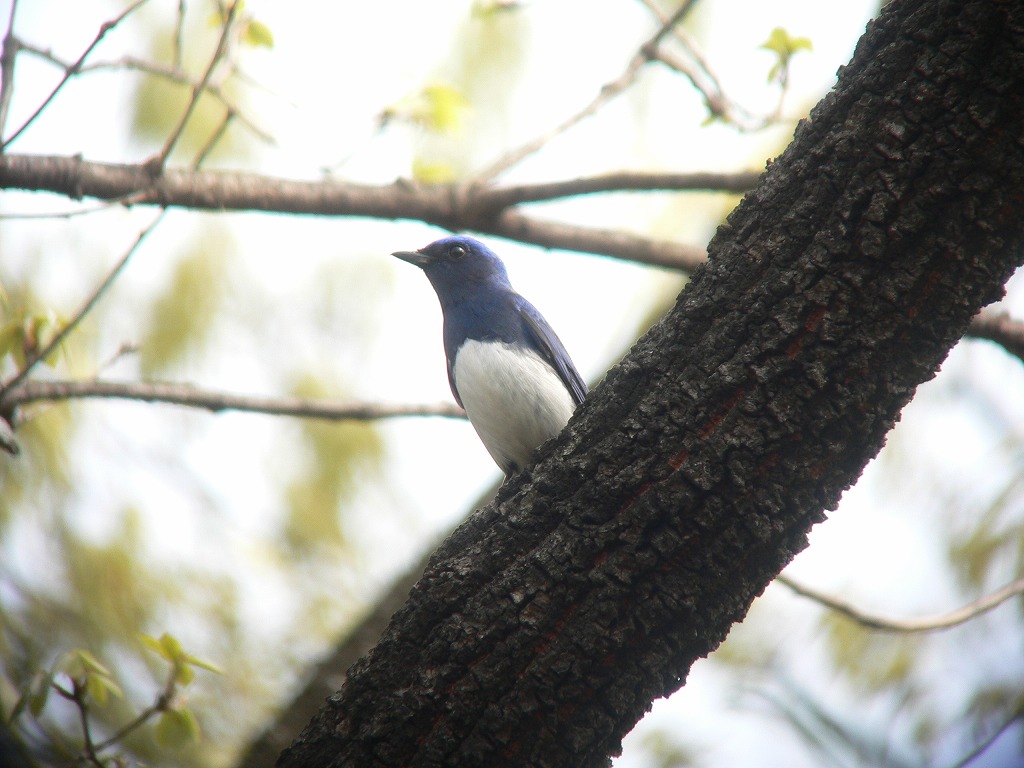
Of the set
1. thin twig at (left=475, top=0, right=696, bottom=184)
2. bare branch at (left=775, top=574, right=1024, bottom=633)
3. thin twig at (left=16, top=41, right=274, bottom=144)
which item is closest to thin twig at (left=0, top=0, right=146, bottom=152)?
thin twig at (left=16, top=41, right=274, bottom=144)

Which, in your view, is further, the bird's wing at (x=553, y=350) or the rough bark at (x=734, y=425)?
the bird's wing at (x=553, y=350)

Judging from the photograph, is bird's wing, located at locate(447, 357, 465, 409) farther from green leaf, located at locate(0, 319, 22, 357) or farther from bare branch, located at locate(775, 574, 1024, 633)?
green leaf, located at locate(0, 319, 22, 357)

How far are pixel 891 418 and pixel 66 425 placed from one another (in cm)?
437

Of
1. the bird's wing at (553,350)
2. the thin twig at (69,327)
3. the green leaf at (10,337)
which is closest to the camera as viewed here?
the thin twig at (69,327)

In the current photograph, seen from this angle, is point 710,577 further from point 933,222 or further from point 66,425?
point 66,425

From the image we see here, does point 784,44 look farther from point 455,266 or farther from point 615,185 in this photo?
point 455,266

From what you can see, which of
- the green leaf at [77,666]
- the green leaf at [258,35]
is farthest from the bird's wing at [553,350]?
the green leaf at [77,666]

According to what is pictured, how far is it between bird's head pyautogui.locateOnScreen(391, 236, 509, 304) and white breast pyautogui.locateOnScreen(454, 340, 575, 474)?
577mm

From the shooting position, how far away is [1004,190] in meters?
2.01

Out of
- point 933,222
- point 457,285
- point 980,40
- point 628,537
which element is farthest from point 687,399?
point 457,285

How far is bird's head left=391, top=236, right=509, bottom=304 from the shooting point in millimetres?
4680

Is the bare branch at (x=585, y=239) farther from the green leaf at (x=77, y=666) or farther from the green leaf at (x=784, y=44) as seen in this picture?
the green leaf at (x=77, y=666)

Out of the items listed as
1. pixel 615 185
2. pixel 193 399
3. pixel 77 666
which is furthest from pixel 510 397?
pixel 77 666

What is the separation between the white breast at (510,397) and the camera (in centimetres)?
396
